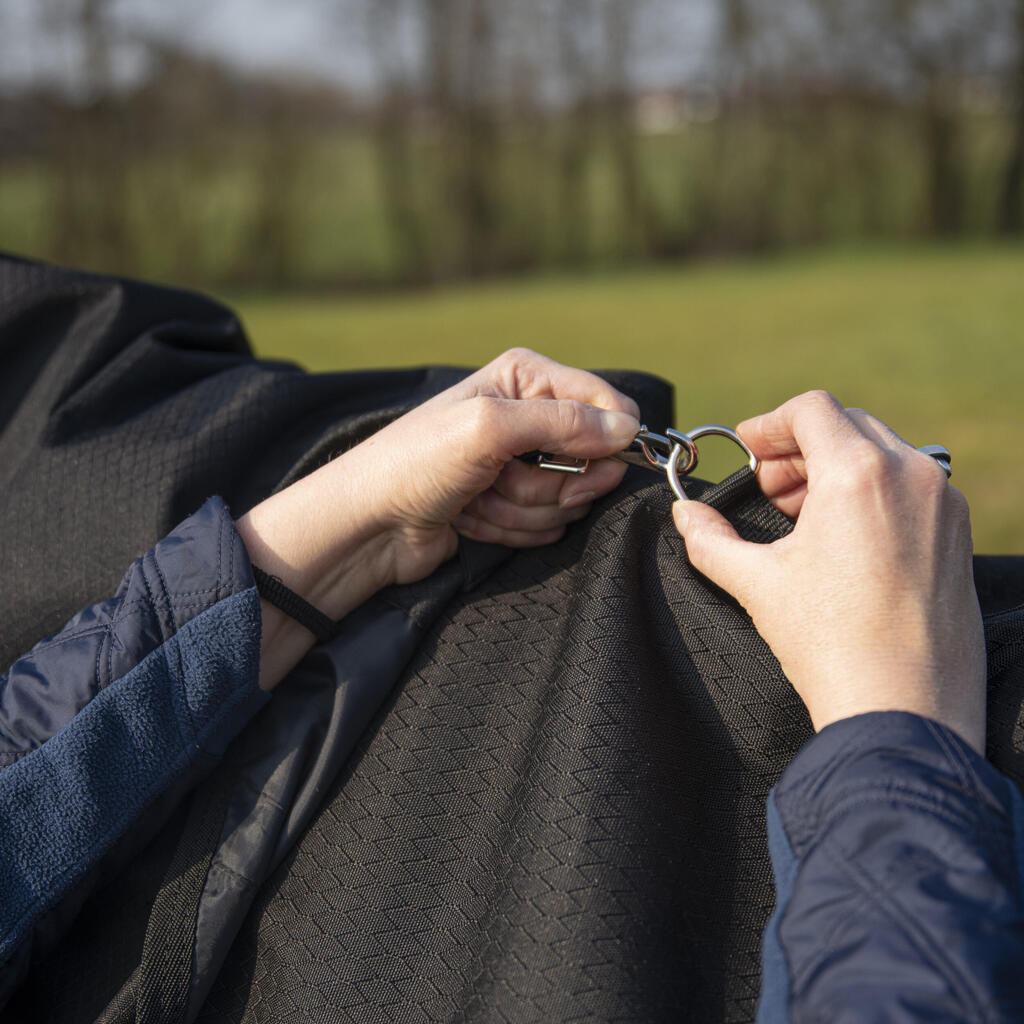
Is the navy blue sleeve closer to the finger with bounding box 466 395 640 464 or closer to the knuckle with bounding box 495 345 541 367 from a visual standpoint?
the finger with bounding box 466 395 640 464

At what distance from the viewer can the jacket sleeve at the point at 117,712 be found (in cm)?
94

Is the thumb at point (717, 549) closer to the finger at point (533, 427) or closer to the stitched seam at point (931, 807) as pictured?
the finger at point (533, 427)

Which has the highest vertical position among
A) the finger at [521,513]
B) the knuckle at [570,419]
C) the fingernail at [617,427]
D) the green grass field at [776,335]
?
the knuckle at [570,419]

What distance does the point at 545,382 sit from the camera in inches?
43.0

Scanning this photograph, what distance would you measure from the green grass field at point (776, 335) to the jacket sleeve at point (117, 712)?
2.85m

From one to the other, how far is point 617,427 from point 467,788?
413mm

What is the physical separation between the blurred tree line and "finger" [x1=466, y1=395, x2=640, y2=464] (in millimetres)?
10258

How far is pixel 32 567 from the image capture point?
122 cm

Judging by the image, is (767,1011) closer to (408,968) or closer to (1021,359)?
(408,968)

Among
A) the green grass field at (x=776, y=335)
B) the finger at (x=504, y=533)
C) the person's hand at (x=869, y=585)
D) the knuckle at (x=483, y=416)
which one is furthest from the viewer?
the green grass field at (x=776, y=335)

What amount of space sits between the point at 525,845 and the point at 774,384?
4.78 meters

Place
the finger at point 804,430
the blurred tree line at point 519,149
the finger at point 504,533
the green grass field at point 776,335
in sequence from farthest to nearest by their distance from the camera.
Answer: the blurred tree line at point 519,149 < the green grass field at point 776,335 < the finger at point 504,533 < the finger at point 804,430

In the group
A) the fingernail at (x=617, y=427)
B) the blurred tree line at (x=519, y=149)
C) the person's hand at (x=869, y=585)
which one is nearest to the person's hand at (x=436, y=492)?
the fingernail at (x=617, y=427)

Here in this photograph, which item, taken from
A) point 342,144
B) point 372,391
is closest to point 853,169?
point 342,144
